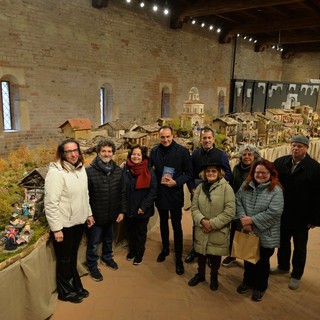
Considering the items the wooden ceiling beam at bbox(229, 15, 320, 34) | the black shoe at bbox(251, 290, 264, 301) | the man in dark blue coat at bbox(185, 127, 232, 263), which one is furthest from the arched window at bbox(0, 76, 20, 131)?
the wooden ceiling beam at bbox(229, 15, 320, 34)

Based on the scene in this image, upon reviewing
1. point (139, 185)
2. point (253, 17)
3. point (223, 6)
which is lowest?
point (139, 185)

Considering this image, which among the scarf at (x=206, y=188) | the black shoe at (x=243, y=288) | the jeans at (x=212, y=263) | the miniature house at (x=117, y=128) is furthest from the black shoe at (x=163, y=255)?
the miniature house at (x=117, y=128)

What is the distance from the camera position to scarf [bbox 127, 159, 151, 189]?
3.52 meters

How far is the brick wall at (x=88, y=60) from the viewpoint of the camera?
7.29m

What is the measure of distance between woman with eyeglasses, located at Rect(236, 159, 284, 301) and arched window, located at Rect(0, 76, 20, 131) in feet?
20.6

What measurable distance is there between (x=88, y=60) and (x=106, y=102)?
150 centimetres

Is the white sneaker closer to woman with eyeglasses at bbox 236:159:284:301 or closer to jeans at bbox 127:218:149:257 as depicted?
woman with eyeglasses at bbox 236:159:284:301

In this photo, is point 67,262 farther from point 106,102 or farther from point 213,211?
point 106,102

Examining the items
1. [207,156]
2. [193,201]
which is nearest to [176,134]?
[207,156]

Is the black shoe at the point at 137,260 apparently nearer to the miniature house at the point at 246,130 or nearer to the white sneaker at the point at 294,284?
the white sneaker at the point at 294,284

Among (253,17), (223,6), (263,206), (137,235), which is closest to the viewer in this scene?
(263,206)

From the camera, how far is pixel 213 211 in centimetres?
308

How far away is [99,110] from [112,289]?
6.81 meters

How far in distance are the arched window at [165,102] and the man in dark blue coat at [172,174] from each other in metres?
8.43
